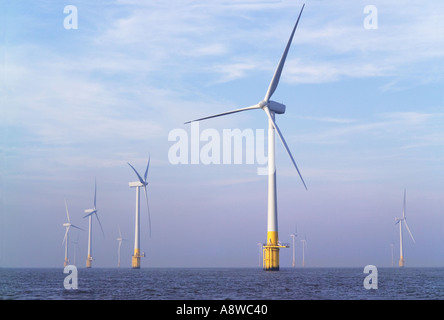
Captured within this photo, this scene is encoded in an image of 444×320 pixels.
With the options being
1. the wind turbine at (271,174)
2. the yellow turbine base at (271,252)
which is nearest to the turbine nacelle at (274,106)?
the wind turbine at (271,174)

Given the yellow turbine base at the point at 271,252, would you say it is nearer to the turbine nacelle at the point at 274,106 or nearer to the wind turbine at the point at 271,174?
the wind turbine at the point at 271,174

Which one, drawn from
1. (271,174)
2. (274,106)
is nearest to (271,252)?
(271,174)

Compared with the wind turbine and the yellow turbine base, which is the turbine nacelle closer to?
the wind turbine

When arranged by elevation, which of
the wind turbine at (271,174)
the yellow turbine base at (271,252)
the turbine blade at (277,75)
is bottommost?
the yellow turbine base at (271,252)

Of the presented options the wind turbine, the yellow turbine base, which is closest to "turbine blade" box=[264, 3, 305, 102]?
the wind turbine

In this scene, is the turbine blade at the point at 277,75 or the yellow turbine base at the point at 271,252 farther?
the yellow turbine base at the point at 271,252

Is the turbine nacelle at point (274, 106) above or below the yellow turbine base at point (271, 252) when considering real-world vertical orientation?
above

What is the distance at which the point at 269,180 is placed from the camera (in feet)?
432

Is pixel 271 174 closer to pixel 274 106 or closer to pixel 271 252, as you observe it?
pixel 274 106
